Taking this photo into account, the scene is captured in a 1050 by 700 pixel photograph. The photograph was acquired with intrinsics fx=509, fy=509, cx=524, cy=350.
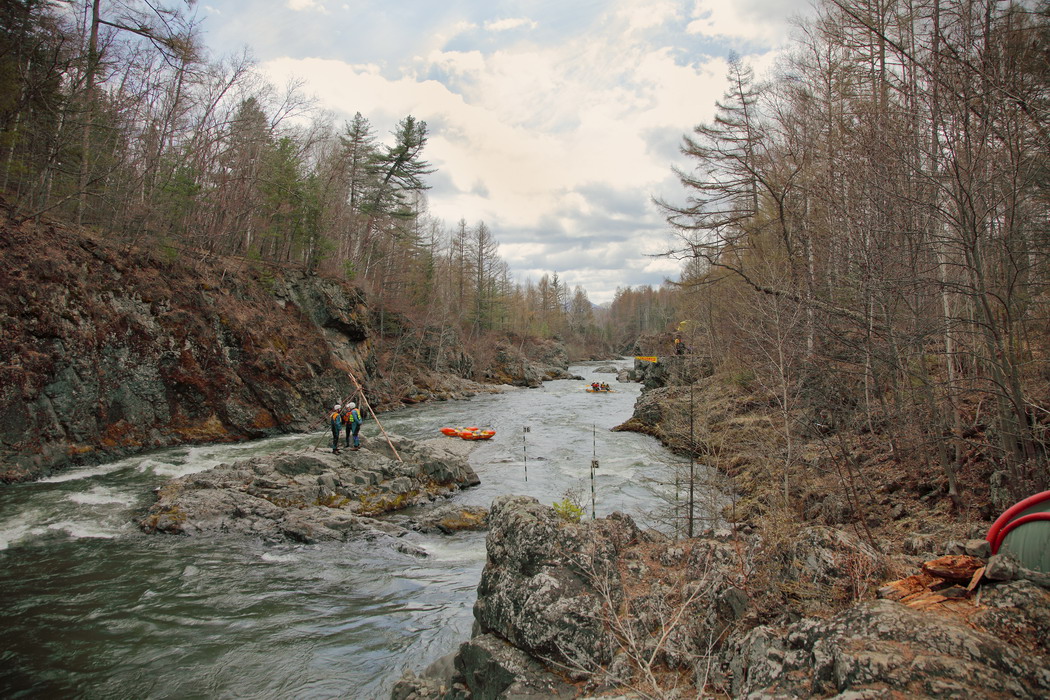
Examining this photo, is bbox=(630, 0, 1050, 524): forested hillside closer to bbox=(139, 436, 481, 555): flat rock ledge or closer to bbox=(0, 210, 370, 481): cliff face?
bbox=(139, 436, 481, 555): flat rock ledge

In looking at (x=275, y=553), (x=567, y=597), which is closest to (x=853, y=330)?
(x=567, y=597)

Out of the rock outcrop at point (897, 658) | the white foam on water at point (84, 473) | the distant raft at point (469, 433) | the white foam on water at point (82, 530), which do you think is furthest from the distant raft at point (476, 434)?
the rock outcrop at point (897, 658)

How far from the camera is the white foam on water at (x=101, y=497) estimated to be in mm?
10922

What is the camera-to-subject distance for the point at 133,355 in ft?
52.4

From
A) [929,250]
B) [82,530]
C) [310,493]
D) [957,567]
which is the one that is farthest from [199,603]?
[929,250]

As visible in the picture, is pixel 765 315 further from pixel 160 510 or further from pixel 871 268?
pixel 160 510

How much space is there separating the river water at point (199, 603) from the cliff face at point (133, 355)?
5.76 feet

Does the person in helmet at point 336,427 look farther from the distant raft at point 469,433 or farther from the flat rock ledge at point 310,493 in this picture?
the distant raft at point 469,433

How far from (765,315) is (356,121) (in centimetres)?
3902

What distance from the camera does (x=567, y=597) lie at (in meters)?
4.73

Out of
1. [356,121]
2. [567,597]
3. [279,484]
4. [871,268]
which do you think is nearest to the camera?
[567,597]

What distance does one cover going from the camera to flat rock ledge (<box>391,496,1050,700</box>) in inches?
101

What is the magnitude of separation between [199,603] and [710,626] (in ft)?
23.5

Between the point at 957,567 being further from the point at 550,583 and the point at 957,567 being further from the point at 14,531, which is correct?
the point at 14,531
